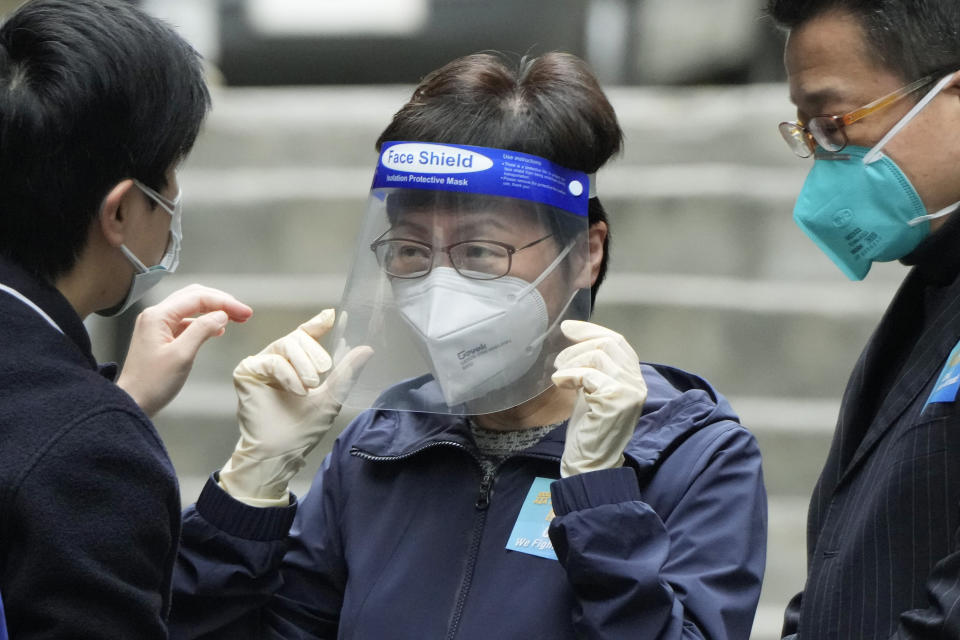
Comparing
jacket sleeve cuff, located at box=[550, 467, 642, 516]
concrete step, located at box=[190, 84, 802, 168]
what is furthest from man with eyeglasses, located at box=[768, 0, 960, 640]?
concrete step, located at box=[190, 84, 802, 168]

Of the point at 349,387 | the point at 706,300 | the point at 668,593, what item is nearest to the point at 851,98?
the point at 668,593

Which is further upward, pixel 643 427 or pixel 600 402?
pixel 600 402

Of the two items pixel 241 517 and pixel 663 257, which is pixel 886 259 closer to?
pixel 241 517

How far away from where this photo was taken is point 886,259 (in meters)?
2.22

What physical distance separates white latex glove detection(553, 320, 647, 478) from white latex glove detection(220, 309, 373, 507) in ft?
1.49

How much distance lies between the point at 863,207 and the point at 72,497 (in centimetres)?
134

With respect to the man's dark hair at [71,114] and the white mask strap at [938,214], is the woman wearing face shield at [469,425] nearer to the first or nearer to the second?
the white mask strap at [938,214]

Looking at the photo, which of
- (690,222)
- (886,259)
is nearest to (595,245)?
(886,259)

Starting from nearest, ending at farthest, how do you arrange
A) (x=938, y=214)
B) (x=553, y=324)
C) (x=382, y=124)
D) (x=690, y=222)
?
(x=938, y=214) < (x=553, y=324) < (x=690, y=222) < (x=382, y=124)

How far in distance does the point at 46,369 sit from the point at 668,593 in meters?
0.93

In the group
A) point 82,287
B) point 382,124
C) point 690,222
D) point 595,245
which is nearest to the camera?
point 82,287

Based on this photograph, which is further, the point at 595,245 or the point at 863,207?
the point at 595,245

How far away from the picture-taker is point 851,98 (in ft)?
6.95

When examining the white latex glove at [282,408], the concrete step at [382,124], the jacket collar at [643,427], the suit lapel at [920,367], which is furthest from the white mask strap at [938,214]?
the concrete step at [382,124]
